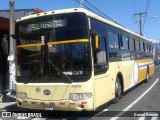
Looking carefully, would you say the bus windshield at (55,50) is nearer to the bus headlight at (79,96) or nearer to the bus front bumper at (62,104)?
the bus headlight at (79,96)

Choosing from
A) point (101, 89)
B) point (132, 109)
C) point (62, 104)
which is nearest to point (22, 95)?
point (62, 104)

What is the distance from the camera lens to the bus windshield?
931 centimetres

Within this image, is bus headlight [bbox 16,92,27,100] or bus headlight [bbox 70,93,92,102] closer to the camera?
bus headlight [bbox 70,93,92,102]

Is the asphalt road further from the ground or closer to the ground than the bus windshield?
closer to the ground

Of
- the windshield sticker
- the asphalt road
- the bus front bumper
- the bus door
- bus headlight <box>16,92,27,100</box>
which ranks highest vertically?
the windshield sticker

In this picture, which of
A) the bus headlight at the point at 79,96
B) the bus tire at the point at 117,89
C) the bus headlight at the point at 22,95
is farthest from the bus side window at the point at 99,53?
the bus headlight at the point at 22,95

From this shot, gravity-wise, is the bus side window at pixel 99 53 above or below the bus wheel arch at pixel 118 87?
above

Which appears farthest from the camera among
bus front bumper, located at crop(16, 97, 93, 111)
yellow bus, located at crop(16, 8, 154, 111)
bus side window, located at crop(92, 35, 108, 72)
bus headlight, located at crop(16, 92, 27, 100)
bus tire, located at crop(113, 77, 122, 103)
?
bus tire, located at crop(113, 77, 122, 103)

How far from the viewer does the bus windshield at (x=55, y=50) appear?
931 centimetres

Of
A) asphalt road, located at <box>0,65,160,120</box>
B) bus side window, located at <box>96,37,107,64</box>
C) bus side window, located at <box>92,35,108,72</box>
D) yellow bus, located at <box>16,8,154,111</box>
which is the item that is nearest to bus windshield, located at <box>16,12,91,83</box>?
yellow bus, located at <box>16,8,154,111</box>

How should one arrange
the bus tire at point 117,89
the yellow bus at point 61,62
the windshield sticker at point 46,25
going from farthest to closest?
the bus tire at point 117,89
the windshield sticker at point 46,25
the yellow bus at point 61,62

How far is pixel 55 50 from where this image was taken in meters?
9.54

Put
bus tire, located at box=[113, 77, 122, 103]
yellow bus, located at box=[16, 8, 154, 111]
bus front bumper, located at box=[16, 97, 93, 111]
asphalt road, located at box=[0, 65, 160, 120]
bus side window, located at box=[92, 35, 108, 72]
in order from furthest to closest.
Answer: bus tire, located at box=[113, 77, 122, 103], asphalt road, located at box=[0, 65, 160, 120], bus side window, located at box=[92, 35, 108, 72], yellow bus, located at box=[16, 8, 154, 111], bus front bumper, located at box=[16, 97, 93, 111]

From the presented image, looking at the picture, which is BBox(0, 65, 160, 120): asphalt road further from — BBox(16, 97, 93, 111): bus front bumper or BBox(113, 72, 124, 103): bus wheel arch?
BBox(16, 97, 93, 111): bus front bumper
